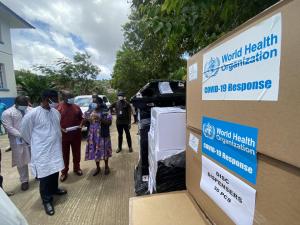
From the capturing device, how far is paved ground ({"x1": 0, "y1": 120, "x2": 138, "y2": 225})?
265cm

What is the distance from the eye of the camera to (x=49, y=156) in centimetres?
285

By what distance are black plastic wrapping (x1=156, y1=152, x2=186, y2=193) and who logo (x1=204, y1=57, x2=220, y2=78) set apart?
0.88 m

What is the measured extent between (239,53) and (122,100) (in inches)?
182

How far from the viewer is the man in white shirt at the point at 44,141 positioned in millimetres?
2766

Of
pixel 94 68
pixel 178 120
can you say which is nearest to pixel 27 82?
pixel 94 68

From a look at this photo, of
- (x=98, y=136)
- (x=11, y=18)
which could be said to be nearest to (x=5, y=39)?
(x=11, y=18)

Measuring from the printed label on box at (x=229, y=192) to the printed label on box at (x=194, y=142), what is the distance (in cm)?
13

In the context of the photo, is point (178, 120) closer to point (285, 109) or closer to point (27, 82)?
point (285, 109)

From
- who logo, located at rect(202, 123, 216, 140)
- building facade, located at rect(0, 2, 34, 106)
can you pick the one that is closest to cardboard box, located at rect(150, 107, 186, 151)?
who logo, located at rect(202, 123, 216, 140)

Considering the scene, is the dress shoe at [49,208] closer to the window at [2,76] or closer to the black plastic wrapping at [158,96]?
the black plastic wrapping at [158,96]

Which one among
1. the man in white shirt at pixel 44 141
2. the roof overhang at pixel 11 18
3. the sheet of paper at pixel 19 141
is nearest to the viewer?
the man in white shirt at pixel 44 141

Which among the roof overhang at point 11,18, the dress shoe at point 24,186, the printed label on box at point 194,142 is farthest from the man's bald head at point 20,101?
the roof overhang at point 11,18

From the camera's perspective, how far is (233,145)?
925 millimetres

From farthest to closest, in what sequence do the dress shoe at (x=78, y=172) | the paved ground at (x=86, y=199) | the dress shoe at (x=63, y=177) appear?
the dress shoe at (x=78, y=172) < the dress shoe at (x=63, y=177) < the paved ground at (x=86, y=199)
